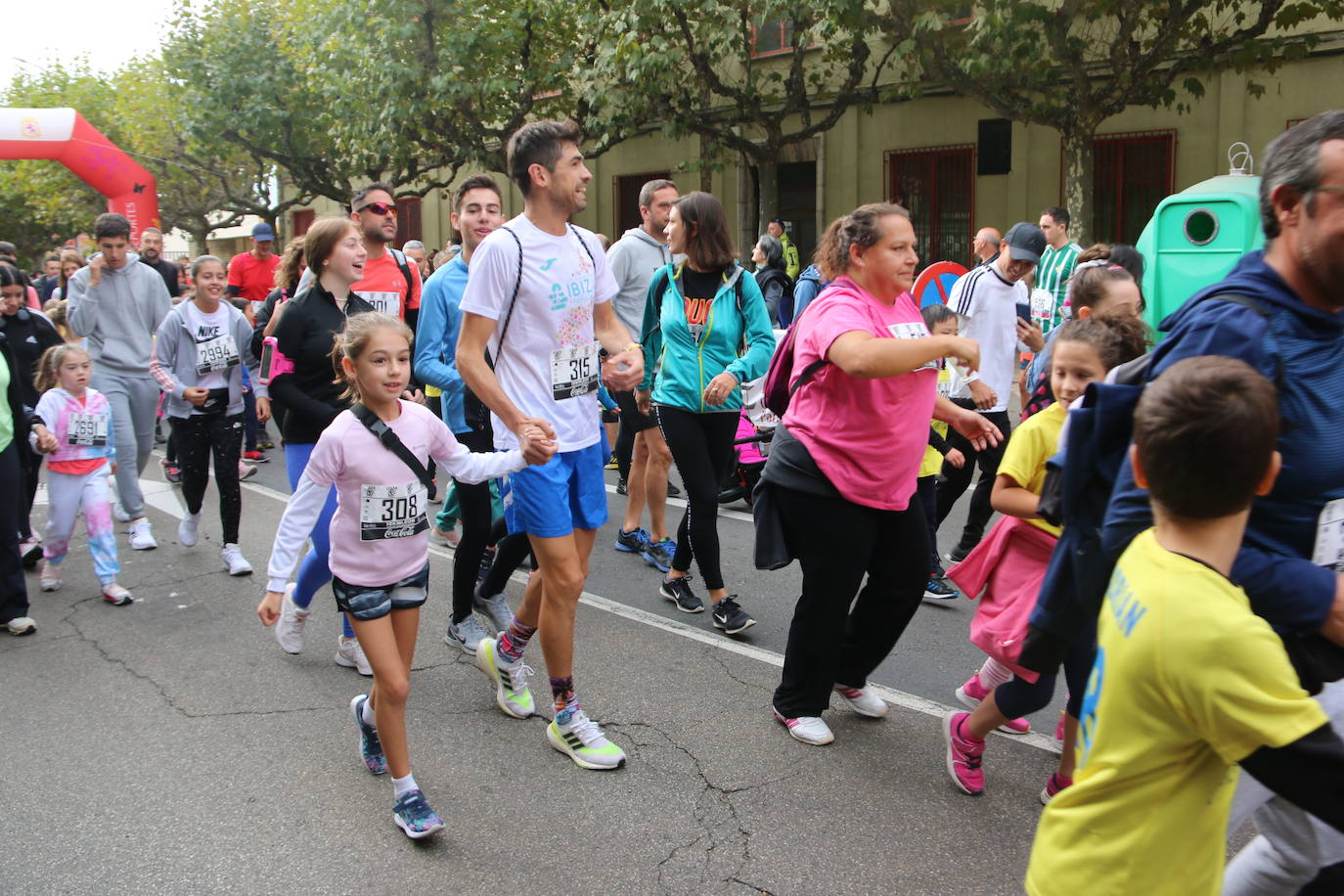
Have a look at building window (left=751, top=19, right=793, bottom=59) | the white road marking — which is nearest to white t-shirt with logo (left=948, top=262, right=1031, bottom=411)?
the white road marking

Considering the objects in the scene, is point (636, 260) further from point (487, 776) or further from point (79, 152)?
point (79, 152)

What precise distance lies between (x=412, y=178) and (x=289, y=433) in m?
22.3

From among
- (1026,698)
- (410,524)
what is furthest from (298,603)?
(1026,698)

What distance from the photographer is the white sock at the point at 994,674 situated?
12.2ft

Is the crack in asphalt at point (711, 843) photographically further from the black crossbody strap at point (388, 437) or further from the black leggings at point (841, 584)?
the black crossbody strap at point (388, 437)

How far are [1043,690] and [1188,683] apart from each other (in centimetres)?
177

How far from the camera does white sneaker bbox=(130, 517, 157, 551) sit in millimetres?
7141

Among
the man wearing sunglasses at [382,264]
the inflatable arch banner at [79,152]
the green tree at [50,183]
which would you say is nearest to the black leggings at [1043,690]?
the man wearing sunglasses at [382,264]

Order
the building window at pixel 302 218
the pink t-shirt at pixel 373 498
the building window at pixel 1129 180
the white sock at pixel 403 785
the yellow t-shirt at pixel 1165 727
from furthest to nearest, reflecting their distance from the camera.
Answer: the building window at pixel 302 218 → the building window at pixel 1129 180 → the pink t-shirt at pixel 373 498 → the white sock at pixel 403 785 → the yellow t-shirt at pixel 1165 727

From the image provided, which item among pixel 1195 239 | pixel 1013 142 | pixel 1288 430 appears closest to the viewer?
pixel 1288 430

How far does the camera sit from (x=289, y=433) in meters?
5.23

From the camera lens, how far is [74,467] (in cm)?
625

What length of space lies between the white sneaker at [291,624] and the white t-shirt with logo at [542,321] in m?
1.19

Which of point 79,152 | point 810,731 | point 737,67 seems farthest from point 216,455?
point 737,67
